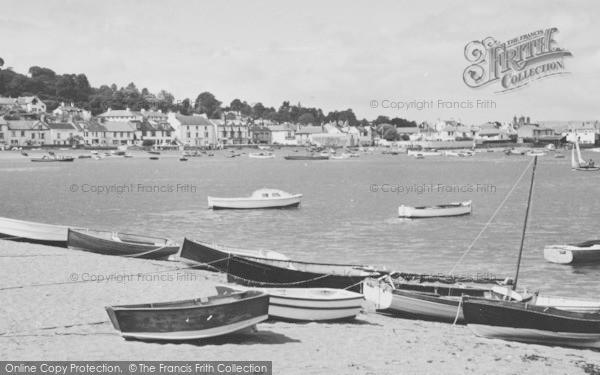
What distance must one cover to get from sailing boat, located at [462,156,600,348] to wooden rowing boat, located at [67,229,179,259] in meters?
15.4

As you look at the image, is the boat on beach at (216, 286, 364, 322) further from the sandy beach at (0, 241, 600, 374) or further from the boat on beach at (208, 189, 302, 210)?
the boat on beach at (208, 189, 302, 210)

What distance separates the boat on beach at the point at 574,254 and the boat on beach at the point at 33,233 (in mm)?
21503

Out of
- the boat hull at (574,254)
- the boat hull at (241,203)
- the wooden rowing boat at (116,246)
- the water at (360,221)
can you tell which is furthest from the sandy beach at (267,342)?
the boat hull at (241,203)

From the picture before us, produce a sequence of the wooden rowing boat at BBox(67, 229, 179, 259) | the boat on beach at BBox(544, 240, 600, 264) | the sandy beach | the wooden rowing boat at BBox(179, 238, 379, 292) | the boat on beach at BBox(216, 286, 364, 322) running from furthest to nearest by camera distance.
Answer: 1. the boat on beach at BBox(544, 240, 600, 264)
2. the wooden rowing boat at BBox(67, 229, 179, 259)
3. the wooden rowing boat at BBox(179, 238, 379, 292)
4. the boat on beach at BBox(216, 286, 364, 322)
5. the sandy beach

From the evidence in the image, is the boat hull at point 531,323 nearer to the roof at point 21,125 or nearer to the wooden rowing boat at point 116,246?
the wooden rowing boat at point 116,246

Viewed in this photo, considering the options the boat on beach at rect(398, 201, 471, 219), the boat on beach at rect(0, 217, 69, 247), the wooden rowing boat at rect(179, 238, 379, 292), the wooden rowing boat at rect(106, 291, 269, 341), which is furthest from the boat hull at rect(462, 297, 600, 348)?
the boat on beach at rect(398, 201, 471, 219)

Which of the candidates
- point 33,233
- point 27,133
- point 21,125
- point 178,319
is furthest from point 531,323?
point 27,133

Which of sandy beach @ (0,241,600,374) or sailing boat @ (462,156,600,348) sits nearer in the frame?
sandy beach @ (0,241,600,374)

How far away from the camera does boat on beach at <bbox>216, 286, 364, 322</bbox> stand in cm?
1934

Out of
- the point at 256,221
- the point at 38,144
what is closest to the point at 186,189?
the point at 256,221

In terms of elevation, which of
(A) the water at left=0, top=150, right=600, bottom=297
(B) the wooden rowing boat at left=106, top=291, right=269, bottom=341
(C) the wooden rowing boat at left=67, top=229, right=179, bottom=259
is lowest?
(A) the water at left=0, top=150, right=600, bottom=297

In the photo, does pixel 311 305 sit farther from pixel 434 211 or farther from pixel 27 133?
pixel 27 133

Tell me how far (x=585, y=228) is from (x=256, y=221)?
849 inches

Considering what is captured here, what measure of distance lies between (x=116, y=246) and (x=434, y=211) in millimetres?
27816
